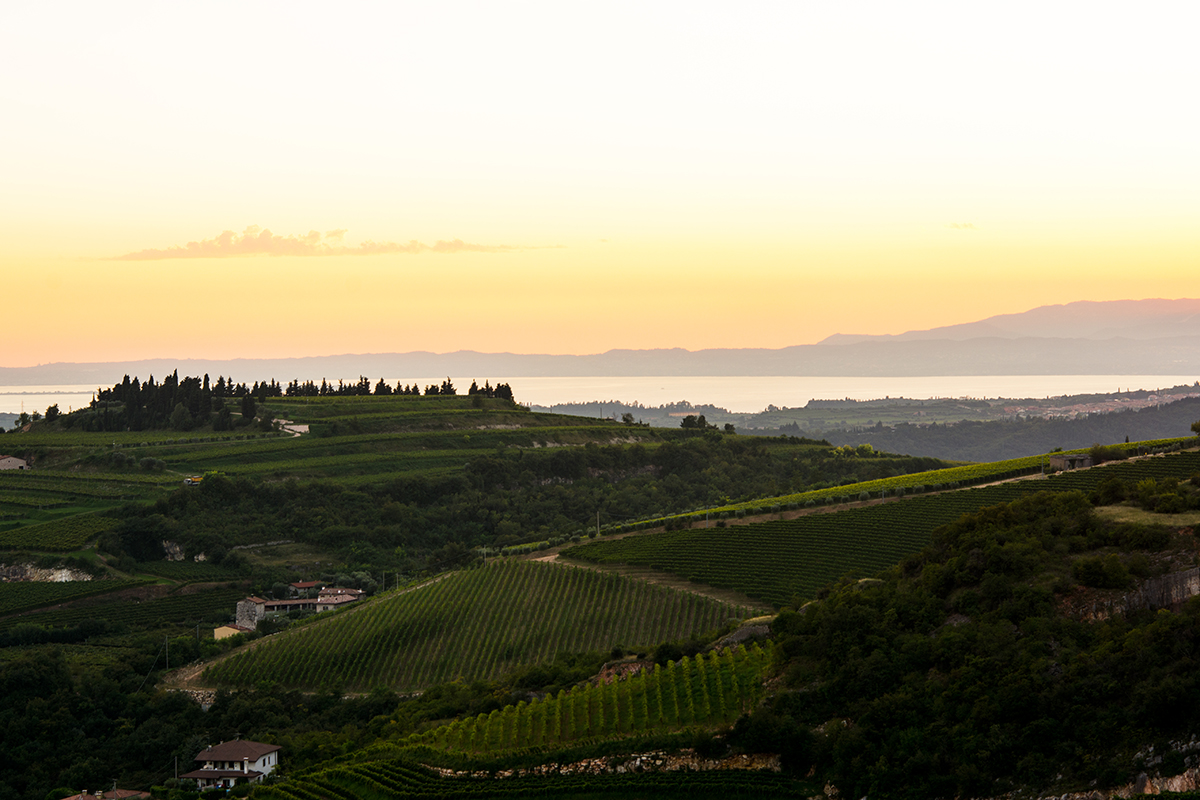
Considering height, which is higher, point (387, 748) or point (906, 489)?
point (906, 489)

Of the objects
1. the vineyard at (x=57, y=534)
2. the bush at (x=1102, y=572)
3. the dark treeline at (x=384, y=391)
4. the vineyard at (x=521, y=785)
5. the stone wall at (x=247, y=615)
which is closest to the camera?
the vineyard at (x=521, y=785)

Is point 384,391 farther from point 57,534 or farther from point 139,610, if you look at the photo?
point 139,610

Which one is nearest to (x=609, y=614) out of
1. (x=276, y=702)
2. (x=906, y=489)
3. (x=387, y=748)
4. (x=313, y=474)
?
(x=276, y=702)

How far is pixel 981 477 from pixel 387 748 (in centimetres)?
4213

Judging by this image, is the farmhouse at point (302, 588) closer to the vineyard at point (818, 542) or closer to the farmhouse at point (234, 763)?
the vineyard at point (818, 542)

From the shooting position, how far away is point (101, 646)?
58.4m

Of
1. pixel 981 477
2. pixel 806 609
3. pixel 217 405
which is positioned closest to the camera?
pixel 806 609

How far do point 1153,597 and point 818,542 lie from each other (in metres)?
28.7

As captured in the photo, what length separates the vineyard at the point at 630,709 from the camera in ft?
95.6

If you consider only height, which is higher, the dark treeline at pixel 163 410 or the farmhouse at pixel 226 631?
the dark treeline at pixel 163 410

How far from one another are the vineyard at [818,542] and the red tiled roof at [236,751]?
22365mm

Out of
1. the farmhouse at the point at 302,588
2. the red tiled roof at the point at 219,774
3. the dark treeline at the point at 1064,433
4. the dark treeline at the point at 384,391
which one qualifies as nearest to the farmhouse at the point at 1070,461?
the red tiled roof at the point at 219,774

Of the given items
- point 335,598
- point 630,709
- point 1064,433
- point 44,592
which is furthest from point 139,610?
point 1064,433

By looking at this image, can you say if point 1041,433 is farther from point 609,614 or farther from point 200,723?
point 200,723
